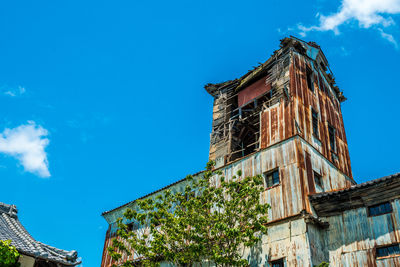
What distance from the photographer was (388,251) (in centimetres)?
1645

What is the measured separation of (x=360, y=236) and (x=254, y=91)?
584 inches

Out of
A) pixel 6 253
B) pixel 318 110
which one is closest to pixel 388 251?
pixel 318 110

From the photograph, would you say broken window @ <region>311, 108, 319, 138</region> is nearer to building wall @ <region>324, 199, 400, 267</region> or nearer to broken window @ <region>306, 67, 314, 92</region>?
broken window @ <region>306, 67, 314, 92</region>

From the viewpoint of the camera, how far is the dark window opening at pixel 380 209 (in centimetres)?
1719

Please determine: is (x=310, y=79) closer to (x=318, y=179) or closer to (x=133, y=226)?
(x=318, y=179)

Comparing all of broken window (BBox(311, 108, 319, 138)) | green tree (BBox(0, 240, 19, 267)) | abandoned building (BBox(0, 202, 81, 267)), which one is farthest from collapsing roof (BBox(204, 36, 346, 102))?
green tree (BBox(0, 240, 19, 267))

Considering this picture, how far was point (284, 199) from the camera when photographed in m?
19.8

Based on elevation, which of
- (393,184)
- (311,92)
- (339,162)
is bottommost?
(393,184)

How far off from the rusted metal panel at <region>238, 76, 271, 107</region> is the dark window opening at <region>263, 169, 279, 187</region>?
843cm

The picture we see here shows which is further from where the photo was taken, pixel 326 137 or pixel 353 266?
pixel 326 137

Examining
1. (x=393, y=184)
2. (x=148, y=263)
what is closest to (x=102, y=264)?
(x=148, y=263)

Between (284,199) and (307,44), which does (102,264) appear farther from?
(307,44)

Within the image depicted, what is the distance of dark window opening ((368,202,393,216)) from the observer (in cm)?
1719

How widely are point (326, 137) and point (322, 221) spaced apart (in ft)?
27.6
